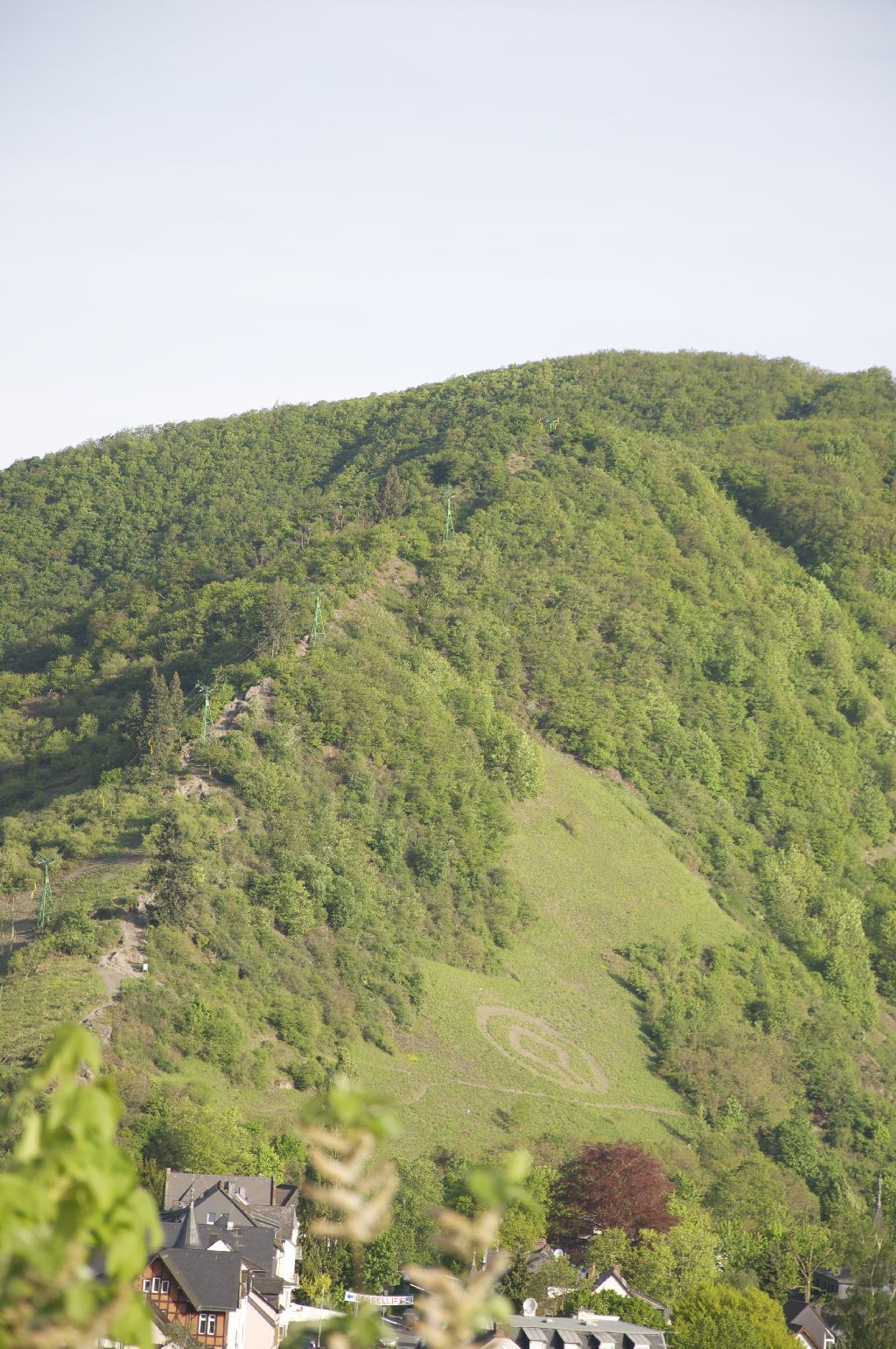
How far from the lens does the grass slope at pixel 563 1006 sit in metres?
88.5

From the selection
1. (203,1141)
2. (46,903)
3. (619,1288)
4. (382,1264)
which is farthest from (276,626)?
(382,1264)

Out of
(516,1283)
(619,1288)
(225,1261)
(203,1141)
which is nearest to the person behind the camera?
(225,1261)

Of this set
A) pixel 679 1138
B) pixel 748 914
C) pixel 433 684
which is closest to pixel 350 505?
pixel 433 684

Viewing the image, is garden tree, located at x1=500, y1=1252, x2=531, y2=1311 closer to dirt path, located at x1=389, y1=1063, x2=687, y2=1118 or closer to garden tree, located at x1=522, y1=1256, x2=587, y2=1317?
garden tree, located at x1=522, y1=1256, x2=587, y2=1317

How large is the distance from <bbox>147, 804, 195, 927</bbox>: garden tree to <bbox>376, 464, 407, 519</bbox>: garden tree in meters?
57.2

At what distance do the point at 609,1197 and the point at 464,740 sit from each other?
4644cm

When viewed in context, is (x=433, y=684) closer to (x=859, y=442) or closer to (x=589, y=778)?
(x=589, y=778)

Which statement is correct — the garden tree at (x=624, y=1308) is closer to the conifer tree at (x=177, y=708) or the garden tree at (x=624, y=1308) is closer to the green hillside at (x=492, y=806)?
the green hillside at (x=492, y=806)

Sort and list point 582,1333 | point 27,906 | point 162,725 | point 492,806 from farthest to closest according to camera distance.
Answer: point 492,806
point 162,725
point 27,906
point 582,1333

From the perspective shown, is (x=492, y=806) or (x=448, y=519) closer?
(x=492, y=806)

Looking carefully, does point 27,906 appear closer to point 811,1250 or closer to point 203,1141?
point 203,1141

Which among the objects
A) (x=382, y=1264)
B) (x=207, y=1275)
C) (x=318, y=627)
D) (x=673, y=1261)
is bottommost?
(x=673, y=1261)

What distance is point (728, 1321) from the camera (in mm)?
57094

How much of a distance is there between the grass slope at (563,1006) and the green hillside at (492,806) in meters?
0.28
